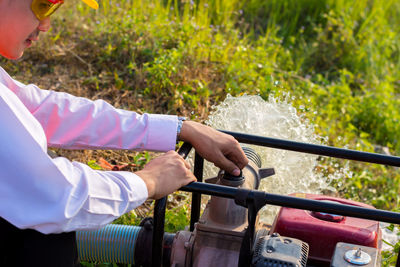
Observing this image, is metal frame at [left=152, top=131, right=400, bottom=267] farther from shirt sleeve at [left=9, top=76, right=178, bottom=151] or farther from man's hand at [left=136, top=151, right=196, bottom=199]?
shirt sleeve at [left=9, top=76, right=178, bottom=151]

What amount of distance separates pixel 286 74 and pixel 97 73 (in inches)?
56.9

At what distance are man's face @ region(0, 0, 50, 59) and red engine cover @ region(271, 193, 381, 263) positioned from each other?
42.3 inches

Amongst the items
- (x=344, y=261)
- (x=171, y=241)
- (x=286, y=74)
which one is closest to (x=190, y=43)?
(x=286, y=74)

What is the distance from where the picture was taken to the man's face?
58.2 inches

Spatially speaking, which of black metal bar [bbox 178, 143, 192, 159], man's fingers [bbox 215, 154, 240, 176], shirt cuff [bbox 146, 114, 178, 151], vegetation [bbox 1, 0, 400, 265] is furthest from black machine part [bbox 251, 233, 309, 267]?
vegetation [bbox 1, 0, 400, 265]

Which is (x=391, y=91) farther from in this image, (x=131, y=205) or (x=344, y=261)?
(x=131, y=205)

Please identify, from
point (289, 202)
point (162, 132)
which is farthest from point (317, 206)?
point (162, 132)

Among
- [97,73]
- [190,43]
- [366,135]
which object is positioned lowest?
[366,135]

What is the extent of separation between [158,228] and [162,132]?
416 millimetres

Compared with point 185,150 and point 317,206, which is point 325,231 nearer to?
point 317,206

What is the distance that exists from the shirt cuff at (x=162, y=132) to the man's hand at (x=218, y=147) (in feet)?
0.19

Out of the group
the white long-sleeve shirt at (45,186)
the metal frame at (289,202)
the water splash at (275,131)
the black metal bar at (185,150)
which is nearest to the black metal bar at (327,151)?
the metal frame at (289,202)

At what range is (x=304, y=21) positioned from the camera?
5344mm

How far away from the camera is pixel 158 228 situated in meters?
1.63
